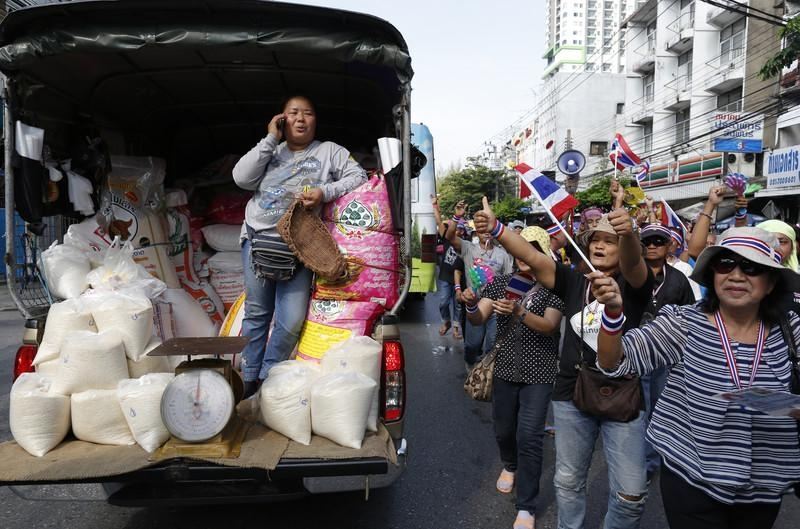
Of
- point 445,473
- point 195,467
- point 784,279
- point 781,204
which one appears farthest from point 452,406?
point 781,204

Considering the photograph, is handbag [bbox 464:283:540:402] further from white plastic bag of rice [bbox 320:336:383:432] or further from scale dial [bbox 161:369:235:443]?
scale dial [bbox 161:369:235:443]

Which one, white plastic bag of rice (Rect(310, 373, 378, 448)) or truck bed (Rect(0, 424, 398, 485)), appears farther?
white plastic bag of rice (Rect(310, 373, 378, 448))

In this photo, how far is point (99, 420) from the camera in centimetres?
256

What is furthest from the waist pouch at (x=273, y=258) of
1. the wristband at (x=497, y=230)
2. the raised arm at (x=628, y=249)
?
the raised arm at (x=628, y=249)

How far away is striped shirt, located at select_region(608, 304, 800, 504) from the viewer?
6.40 feet

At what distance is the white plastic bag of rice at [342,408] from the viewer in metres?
2.60

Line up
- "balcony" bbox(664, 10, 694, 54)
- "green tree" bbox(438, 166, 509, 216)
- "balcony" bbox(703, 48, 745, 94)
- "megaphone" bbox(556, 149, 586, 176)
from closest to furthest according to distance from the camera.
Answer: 1. "megaphone" bbox(556, 149, 586, 176)
2. "balcony" bbox(703, 48, 745, 94)
3. "balcony" bbox(664, 10, 694, 54)
4. "green tree" bbox(438, 166, 509, 216)

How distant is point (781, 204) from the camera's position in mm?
19656

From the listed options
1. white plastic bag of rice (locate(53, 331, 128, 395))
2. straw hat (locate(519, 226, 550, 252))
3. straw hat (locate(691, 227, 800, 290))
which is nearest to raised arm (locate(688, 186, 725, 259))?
straw hat (locate(519, 226, 550, 252))

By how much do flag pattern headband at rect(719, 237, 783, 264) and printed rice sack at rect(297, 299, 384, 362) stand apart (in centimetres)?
189

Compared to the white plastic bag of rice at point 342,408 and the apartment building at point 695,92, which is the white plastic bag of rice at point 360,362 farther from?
the apartment building at point 695,92

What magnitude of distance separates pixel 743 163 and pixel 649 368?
25.2m

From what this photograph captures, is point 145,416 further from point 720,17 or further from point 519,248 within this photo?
point 720,17

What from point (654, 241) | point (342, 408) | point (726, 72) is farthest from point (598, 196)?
point (342, 408)
